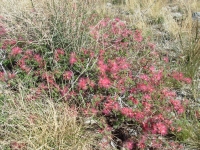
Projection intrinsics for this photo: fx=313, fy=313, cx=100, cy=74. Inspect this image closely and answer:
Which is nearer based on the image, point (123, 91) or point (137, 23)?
point (123, 91)

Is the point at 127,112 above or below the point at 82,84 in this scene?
below

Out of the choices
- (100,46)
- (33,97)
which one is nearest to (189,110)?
(100,46)

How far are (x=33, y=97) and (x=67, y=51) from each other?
0.78 meters

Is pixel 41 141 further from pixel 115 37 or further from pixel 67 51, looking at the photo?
pixel 115 37

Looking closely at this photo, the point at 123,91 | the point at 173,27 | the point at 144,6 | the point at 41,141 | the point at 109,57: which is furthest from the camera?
the point at 144,6

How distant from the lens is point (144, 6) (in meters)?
5.89

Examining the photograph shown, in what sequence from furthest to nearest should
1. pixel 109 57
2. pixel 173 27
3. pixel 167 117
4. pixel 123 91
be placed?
pixel 173 27 → pixel 109 57 → pixel 123 91 → pixel 167 117

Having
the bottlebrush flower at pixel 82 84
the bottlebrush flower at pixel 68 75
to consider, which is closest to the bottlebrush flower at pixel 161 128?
the bottlebrush flower at pixel 82 84

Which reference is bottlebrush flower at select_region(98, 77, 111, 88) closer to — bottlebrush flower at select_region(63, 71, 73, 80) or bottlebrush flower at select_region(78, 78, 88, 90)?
bottlebrush flower at select_region(78, 78, 88, 90)

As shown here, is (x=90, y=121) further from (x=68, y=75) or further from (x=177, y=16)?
(x=177, y=16)

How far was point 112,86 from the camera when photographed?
2.86 meters

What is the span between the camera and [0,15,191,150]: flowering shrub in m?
2.64

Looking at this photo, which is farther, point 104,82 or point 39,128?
point 104,82

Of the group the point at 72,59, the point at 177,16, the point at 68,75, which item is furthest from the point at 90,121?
the point at 177,16
